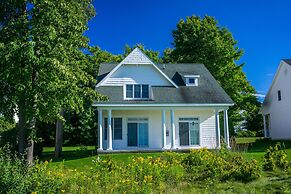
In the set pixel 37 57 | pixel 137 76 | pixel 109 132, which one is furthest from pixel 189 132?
pixel 37 57

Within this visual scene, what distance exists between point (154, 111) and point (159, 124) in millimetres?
954

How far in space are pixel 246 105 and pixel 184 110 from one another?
15555 millimetres

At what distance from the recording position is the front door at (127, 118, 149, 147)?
25.5 m

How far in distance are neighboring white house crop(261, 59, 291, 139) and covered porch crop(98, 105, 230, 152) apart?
8.47 m

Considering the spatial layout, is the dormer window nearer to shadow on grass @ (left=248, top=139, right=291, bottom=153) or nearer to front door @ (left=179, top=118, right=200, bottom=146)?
front door @ (left=179, top=118, right=200, bottom=146)

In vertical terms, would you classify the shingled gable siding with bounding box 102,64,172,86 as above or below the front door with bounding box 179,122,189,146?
above

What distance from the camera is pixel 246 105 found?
39.3 m

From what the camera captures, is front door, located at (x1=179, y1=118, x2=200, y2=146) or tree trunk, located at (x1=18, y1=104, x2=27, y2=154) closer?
tree trunk, located at (x1=18, y1=104, x2=27, y2=154)

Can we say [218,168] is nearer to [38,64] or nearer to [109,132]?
[38,64]

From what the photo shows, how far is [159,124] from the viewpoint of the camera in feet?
84.4

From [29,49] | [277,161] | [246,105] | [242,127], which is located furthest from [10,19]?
[242,127]

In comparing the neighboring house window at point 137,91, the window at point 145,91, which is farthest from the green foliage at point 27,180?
the window at point 145,91

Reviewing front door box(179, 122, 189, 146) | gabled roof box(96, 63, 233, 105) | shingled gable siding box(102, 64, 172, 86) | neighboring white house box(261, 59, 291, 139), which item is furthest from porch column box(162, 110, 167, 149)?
neighboring white house box(261, 59, 291, 139)

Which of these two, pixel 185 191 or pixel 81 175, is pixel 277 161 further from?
pixel 81 175
